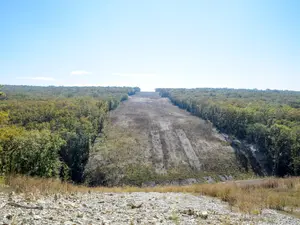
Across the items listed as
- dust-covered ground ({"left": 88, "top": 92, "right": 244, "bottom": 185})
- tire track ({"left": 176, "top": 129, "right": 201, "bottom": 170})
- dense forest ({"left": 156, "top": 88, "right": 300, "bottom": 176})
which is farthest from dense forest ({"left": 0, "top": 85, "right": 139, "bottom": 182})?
dense forest ({"left": 156, "top": 88, "right": 300, "bottom": 176})

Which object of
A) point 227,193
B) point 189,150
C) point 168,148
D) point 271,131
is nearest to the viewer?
point 227,193

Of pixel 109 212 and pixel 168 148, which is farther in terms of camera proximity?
pixel 168 148

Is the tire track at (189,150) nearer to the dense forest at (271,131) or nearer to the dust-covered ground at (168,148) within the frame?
the dust-covered ground at (168,148)

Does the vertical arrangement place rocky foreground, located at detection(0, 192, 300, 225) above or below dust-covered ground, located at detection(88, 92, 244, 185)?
above

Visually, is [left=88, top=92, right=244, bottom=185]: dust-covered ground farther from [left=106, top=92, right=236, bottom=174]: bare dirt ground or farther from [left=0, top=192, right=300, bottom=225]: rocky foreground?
[left=0, top=192, right=300, bottom=225]: rocky foreground

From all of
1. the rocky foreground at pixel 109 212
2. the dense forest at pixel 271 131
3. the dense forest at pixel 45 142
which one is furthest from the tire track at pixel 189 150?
the rocky foreground at pixel 109 212

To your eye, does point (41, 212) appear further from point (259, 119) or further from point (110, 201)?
point (259, 119)

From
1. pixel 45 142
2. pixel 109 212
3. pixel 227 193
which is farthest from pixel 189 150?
pixel 109 212

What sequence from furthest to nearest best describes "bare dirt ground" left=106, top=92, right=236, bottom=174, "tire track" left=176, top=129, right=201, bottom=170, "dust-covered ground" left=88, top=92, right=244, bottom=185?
"bare dirt ground" left=106, top=92, right=236, bottom=174 < "tire track" left=176, top=129, right=201, bottom=170 < "dust-covered ground" left=88, top=92, right=244, bottom=185

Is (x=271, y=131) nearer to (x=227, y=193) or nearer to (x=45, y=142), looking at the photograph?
(x=227, y=193)
